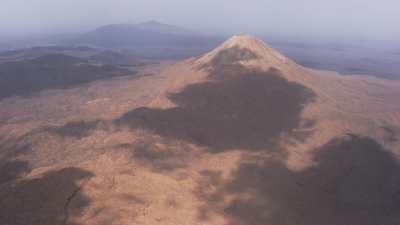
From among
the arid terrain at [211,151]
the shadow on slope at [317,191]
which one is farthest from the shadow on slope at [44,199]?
the shadow on slope at [317,191]

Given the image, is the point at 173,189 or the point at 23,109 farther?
the point at 23,109

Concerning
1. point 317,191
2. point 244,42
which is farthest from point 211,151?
point 244,42

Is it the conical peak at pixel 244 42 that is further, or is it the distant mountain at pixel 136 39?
the distant mountain at pixel 136 39

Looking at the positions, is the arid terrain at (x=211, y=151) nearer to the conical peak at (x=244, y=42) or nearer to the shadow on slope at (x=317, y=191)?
the shadow on slope at (x=317, y=191)

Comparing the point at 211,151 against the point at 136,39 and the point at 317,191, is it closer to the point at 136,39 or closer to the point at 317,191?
the point at 317,191

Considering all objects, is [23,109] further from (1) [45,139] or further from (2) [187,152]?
(2) [187,152]

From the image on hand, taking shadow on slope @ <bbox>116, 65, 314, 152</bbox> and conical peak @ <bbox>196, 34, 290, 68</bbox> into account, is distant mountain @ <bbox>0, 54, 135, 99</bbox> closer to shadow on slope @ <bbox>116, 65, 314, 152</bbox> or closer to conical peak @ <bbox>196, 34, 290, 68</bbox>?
conical peak @ <bbox>196, 34, 290, 68</bbox>

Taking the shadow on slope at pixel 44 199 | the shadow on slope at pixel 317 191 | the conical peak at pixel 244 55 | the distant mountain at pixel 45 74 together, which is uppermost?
the conical peak at pixel 244 55

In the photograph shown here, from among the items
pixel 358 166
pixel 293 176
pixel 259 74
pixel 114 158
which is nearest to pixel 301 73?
pixel 259 74

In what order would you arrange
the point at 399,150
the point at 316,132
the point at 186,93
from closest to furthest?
the point at 399,150, the point at 316,132, the point at 186,93
